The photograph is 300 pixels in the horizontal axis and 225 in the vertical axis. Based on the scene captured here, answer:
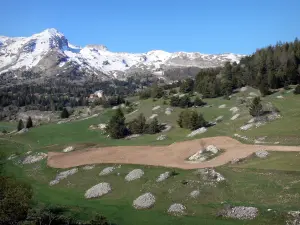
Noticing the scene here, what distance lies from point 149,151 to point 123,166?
9.86m

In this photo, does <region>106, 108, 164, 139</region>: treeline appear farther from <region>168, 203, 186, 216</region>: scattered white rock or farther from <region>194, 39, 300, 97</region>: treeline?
<region>168, 203, 186, 216</region>: scattered white rock

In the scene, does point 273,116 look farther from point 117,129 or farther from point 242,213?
point 242,213

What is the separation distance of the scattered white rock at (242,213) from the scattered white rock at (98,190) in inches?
782

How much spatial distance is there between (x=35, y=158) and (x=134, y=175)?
100 feet

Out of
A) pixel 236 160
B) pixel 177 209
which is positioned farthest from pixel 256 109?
pixel 177 209

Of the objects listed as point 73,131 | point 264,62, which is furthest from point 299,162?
point 264,62

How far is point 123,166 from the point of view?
59344mm

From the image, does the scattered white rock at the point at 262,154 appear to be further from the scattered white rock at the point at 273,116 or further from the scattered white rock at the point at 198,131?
the scattered white rock at the point at 273,116

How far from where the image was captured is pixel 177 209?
40812 millimetres

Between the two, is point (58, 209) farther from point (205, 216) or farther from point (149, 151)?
point (149, 151)

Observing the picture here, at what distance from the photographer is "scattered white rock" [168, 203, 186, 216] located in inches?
1585

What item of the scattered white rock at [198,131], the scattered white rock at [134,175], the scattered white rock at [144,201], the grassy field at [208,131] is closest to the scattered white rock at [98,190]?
the scattered white rock at [134,175]

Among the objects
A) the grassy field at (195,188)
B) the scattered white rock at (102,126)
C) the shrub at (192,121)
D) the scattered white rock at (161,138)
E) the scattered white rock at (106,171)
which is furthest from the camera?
the scattered white rock at (102,126)

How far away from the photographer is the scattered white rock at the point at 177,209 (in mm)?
40256
